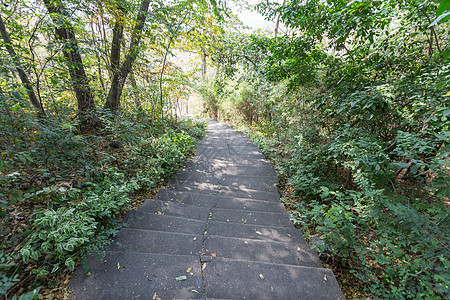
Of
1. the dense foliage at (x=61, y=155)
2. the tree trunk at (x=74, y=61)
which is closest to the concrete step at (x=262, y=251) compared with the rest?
the dense foliage at (x=61, y=155)

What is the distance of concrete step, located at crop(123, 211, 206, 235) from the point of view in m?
2.33

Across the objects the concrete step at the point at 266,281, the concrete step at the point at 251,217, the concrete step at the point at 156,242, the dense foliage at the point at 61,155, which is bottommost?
the concrete step at the point at 251,217

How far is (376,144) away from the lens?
2.13 metres

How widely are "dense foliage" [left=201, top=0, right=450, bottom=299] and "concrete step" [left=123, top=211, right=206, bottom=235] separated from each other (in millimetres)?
1540

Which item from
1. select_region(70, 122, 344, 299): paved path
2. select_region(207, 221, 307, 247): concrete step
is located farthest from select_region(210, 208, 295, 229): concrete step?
select_region(207, 221, 307, 247): concrete step

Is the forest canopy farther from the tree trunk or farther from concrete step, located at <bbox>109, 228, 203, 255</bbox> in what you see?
concrete step, located at <bbox>109, 228, 203, 255</bbox>

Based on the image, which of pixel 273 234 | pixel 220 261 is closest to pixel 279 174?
pixel 273 234

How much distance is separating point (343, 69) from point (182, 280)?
3.54 meters

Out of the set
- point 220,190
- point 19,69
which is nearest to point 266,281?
point 220,190

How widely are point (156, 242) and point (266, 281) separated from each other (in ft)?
4.12

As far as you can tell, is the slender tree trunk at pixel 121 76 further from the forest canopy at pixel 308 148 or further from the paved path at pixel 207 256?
the paved path at pixel 207 256

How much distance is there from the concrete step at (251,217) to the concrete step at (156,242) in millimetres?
616

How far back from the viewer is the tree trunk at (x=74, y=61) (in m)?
2.86

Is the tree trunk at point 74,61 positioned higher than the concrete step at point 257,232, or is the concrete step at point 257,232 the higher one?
the tree trunk at point 74,61
